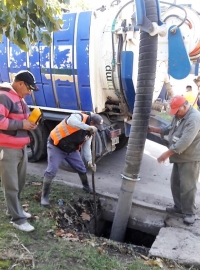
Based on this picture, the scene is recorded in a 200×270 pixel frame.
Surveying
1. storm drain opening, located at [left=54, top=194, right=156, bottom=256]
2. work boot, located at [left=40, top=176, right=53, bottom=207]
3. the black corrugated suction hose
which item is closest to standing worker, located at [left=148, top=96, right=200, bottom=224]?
the black corrugated suction hose

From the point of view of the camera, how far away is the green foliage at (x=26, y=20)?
83.7 inches

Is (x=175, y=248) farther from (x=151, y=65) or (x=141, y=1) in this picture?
Answer: (x=141, y=1)

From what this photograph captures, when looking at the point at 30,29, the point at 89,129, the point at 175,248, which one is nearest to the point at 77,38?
the point at 89,129

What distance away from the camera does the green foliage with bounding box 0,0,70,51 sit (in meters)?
2.12

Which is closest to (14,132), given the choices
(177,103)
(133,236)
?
(177,103)

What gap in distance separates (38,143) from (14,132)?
2916 millimetres

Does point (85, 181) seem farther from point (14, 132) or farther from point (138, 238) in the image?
point (14, 132)

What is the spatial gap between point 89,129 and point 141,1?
5.58 feet

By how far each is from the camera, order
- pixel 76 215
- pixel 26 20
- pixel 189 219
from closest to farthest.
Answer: pixel 26 20 → pixel 189 219 → pixel 76 215

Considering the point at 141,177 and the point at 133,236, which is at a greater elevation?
the point at 141,177

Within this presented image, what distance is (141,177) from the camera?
6.06 metres

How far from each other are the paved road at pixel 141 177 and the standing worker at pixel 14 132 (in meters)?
1.92

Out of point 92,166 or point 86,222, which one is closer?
point 86,222

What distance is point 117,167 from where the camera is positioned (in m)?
6.52
